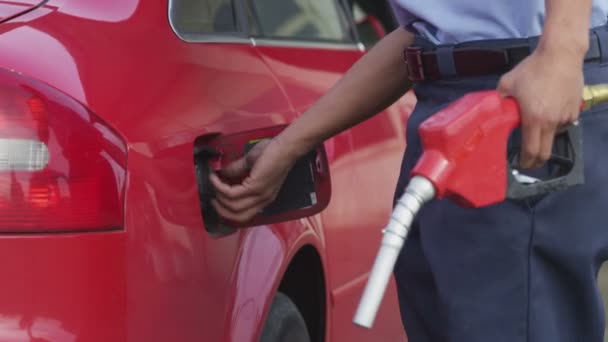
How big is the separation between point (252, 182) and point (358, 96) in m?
0.26

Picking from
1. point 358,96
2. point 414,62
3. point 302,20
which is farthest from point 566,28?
point 302,20

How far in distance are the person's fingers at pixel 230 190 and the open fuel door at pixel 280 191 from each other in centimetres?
2

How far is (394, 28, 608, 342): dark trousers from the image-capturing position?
2338mm

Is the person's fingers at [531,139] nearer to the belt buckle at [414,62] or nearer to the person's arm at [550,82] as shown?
the person's arm at [550,82]

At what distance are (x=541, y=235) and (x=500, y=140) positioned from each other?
298mm

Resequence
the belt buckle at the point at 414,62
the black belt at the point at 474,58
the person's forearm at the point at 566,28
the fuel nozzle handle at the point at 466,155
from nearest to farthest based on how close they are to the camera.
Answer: the fuel nozzle handle at the point at 466,155, the person's forearm at the point at 566,28, the black belt at the point at 474,58, the belt buckle at the point at 414,62

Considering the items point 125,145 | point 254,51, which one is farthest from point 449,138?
point 254,51

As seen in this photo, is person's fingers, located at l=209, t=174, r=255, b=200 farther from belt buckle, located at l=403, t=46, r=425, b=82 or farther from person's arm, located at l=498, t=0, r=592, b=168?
person's arm, located at l=498, t=0, r=592, b=168

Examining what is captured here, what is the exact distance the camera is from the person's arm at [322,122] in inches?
106

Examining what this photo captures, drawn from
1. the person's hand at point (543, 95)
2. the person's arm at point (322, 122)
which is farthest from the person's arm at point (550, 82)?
the person's arm at point (322, 122)

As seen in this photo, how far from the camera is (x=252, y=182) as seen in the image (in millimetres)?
2773

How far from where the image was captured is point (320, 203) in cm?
298

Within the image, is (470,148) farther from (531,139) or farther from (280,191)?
(280,191)

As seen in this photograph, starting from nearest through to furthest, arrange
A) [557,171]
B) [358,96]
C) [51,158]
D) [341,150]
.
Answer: [557,171], [51,158], [358,96], [341,150]
